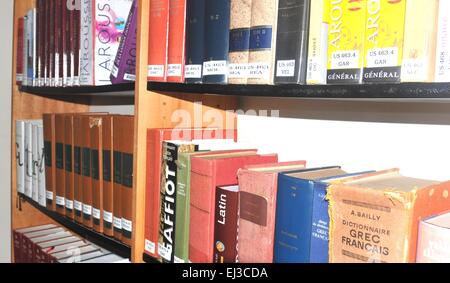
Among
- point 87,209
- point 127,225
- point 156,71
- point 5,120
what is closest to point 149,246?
point 127,225

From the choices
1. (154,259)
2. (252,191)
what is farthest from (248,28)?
(154,259)

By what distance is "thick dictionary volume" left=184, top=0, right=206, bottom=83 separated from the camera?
95 cm

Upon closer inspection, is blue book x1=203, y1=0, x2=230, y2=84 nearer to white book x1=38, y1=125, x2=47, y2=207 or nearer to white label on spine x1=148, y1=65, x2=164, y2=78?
white label on spine x1=148, y1=65, x2=164, y2=78

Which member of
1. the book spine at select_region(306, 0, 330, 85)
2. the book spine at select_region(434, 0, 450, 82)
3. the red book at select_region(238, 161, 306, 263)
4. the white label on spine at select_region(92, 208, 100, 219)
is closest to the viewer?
the book spine at select_region(434, 0, 450, 82)

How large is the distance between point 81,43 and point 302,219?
3.08ft

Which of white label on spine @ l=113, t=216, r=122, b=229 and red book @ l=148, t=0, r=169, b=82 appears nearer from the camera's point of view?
red book @ l=148, t=0, r=169, b=82

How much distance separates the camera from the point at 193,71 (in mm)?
975

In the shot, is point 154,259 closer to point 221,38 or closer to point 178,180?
point 178,180

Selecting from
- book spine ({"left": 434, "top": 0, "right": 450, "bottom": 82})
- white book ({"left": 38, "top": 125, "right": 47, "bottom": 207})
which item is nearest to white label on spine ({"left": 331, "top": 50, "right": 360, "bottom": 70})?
book spine ({"left": 434, "top": 0, "right": 450, "bottom": 82})

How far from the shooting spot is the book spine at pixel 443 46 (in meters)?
0.59

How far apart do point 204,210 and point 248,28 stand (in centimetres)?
41

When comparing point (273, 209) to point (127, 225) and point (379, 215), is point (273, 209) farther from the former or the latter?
point (127, 225)

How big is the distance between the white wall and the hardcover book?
1.67m

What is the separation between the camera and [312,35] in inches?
29.5
